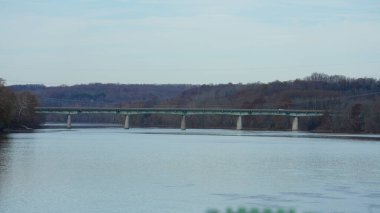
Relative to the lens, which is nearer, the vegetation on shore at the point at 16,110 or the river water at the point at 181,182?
the river water at the point at 181,182

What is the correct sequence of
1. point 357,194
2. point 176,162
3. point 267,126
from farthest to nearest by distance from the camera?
1. point 267,126
2. point 176,162
3. point 357,194

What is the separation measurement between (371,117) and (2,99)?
250 feet

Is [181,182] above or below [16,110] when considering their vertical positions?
below

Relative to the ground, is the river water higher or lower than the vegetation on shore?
lower

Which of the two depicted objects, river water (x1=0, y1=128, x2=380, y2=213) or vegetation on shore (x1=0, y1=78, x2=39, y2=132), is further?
vegetation on shore (x1=0, y1=78, x2=39, y2=132)

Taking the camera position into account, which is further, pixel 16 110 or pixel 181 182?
pixel 16 110

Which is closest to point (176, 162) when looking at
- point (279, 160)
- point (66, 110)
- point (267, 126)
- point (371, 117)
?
point (279, 160)

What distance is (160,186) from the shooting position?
41750 millimetres

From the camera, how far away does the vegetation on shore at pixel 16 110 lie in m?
108

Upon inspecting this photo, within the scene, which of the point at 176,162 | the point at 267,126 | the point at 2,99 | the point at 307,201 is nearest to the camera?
the point at 307,201

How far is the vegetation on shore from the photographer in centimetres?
10762

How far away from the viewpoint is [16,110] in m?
130

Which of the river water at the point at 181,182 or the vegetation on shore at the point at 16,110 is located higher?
the vegetation on shore at the point at 16,110

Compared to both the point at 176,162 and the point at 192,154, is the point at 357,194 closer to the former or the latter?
the point at 176,162
